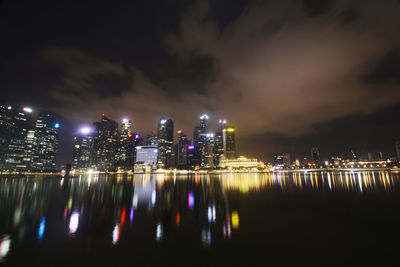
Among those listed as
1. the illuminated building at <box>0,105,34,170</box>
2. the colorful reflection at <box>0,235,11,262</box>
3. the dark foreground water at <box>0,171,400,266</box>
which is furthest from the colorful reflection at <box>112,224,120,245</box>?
the illuminated building at <box>0,105,34,170</box>

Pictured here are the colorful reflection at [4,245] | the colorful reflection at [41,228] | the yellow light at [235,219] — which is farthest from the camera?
the yellow light at [235,219]

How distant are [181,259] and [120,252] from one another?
3732 millimetres

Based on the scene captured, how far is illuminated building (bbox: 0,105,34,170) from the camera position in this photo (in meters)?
161

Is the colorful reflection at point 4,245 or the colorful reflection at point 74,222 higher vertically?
the colorful reflection at point 4,245

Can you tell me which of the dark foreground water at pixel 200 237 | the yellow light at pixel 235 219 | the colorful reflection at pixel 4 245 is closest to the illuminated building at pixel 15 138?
the dark foreground water at pixel 200 237

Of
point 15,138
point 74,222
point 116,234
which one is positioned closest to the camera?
point 116,234

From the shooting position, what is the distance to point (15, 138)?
171 metres

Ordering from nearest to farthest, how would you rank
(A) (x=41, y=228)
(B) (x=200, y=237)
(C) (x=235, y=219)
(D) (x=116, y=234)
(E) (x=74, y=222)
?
(B) (x=200, y=237)
(D) (x=116, y=234)
(A) (x=41, y=228)
(E) (x=74, y=222)
(C) (x=235, y=219)

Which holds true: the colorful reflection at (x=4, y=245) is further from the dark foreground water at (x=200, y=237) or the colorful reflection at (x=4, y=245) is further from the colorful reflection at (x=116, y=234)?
the colorful reflection at (x=116, y=234)

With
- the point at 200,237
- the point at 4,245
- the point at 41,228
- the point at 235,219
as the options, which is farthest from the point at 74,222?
the point at 235,219

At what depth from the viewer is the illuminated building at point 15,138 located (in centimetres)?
16062

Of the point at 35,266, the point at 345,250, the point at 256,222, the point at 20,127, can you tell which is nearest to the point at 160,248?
the point at 35,266

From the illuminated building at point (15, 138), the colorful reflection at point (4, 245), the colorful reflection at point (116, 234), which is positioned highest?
the illuminated building at point (15, 138)

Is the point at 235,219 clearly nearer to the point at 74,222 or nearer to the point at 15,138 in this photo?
the point at 74,222
